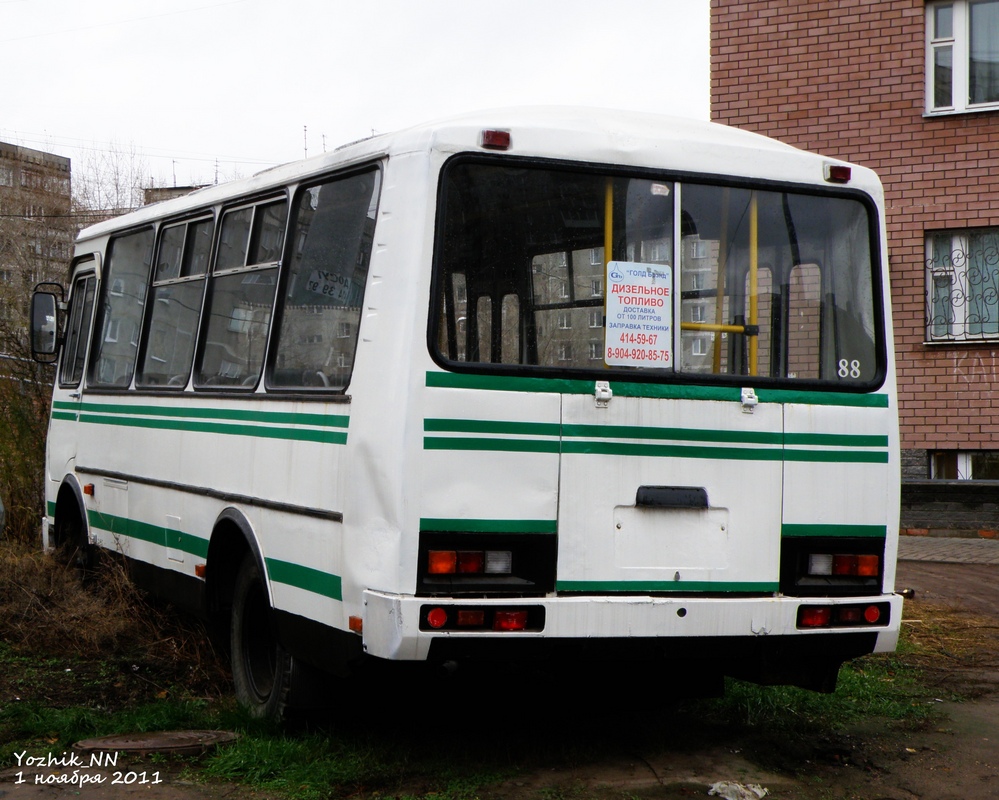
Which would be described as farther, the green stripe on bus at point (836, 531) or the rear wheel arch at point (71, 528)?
the rear wheel arch at point (71, 528)

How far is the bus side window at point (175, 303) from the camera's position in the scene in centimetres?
756

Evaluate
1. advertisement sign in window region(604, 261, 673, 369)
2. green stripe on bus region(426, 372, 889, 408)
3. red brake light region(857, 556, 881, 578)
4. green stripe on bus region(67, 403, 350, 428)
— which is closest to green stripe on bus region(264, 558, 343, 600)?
green stripe on bus region(67, 403, 350, 428)

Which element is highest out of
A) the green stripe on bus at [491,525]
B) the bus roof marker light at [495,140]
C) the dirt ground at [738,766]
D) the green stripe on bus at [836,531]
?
the bus roof marker light at [495,140]

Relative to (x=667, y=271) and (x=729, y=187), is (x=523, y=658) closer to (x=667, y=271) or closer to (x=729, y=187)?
(x=667, y=271)

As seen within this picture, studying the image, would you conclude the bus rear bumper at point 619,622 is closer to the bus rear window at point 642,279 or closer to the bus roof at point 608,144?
the bus rear window at point 642,279

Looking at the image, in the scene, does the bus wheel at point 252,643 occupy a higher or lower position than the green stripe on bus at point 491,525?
lower

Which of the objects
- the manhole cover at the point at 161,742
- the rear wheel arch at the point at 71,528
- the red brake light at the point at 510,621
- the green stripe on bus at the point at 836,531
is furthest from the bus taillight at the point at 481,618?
the rear wheel arch at the point at 71,528

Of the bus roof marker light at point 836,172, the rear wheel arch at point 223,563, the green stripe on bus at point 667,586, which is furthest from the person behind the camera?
the rear wheel arch at point 223,563

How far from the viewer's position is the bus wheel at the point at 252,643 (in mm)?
6555

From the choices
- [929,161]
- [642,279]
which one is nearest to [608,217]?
[642,279]

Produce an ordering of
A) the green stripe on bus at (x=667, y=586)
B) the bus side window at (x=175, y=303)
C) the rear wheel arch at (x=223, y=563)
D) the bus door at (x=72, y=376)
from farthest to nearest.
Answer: the bus door at (x=72, y=376)
the bus side window at (x=175, y=303)
the rear wheel arch at (x=223, y=563)
the green stripe on bus at (x=667, y=586)

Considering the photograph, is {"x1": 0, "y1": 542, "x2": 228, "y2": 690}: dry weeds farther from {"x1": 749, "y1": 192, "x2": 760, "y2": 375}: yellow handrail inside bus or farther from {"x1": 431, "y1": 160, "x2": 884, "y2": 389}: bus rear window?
{"x1": 749, "y1": 192, "x2": 760, "y2": 375}: yellow handrail inside bus

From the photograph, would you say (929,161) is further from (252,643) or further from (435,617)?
(435,617)

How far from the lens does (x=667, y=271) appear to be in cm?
572
